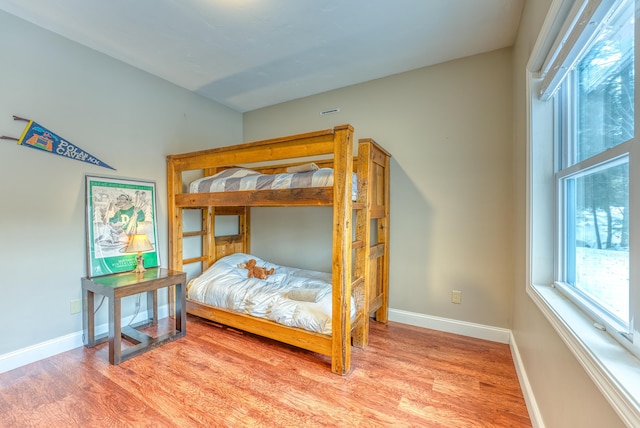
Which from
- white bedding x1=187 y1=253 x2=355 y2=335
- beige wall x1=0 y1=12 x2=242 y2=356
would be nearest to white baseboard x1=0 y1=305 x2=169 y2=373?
beige wall x1=0 y1=12 x2=242 y2=356

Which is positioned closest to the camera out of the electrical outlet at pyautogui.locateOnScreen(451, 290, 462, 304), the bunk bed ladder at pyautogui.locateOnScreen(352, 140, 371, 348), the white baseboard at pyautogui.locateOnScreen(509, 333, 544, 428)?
the white baseboard at pyautogui.locateOnScreen(509, 333, 544, 428)

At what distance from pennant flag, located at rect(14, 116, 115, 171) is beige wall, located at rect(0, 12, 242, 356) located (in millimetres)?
42

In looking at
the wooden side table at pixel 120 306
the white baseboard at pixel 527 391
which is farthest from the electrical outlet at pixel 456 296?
the wooden side table at pixel 120 306

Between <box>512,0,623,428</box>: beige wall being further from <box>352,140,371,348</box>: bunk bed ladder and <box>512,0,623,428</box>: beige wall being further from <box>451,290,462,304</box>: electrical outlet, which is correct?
<box>352,140,371,348</box>: bunk bed ladder

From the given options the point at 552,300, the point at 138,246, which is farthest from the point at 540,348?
the point at 138,246

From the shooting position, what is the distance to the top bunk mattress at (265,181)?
2.10 meters

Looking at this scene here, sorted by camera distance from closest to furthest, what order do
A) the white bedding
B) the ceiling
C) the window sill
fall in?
the window sill
the ceiling
the white bedding

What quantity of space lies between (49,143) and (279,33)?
6.63 ft

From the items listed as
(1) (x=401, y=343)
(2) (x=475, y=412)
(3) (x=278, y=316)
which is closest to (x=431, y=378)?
(2) (x=475, y=412)

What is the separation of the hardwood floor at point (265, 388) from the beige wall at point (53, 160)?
17.3 inches

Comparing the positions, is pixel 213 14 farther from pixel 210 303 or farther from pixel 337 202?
pixel 210 303

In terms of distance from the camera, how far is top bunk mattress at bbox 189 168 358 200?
2.10m

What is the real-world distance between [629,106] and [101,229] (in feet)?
11.0

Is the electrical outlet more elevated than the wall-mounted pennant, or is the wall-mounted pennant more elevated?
the wall-mounted pennant
